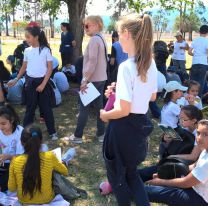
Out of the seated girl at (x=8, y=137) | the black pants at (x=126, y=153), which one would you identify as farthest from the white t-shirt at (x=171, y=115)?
the seated girl at (x=8, y=137)

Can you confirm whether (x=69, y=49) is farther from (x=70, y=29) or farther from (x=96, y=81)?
(x=96, y=81)

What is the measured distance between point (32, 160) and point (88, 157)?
1501 millimetres

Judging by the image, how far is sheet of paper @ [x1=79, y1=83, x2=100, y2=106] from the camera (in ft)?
13.7

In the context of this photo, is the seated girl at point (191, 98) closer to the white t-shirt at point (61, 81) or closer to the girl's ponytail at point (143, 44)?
the girl's ponytail at point (143, 44)

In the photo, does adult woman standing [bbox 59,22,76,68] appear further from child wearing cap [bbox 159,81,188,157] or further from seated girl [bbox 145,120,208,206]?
seated girl [bbox 145,120,208,206]

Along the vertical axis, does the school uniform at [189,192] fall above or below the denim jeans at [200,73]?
below

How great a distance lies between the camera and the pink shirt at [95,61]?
13.4ft

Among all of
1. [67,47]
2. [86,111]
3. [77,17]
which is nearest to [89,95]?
[86,111]

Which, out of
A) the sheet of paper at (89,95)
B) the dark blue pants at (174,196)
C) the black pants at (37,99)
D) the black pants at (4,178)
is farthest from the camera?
the black pants at (37,99)

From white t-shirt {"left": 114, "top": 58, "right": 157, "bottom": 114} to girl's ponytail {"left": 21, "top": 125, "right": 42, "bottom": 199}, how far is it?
2.57 ft

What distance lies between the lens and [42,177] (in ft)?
9.33

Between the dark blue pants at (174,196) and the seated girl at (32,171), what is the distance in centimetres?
83

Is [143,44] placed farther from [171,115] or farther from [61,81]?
[61,81]

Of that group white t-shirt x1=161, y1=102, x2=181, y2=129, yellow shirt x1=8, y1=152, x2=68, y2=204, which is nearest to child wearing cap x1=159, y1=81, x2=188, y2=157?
white t-shirt x1=161, y1=102, x2=181, y2=129
